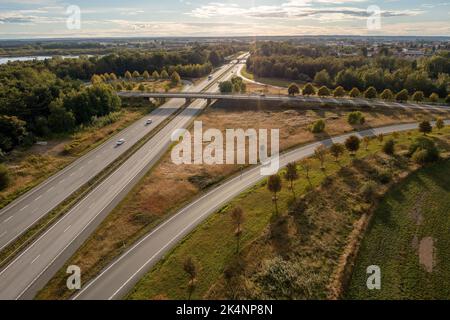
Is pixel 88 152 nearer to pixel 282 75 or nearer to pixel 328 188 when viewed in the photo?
pixel 328 188

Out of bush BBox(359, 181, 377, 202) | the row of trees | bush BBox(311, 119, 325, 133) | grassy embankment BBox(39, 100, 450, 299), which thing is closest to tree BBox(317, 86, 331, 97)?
the row of trees

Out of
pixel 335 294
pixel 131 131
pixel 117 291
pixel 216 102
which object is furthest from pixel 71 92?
pixel 335 294

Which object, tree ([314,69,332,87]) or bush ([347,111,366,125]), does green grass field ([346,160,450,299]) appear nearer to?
bush ([347,111,366,125])

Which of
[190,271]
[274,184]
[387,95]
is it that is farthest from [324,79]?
[190,271]

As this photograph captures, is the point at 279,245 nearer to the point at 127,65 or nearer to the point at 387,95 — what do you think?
the point at 387,95

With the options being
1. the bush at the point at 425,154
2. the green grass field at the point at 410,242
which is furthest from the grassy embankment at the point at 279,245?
the bush at the point at 425,154

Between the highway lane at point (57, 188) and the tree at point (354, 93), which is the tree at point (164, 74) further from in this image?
the tree at point (354, 93)

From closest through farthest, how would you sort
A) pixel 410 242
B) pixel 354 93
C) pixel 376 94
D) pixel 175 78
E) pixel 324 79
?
pixel 410 242, pixel 376 94, pixel 354 93, pixel 324 79, pixel 175 78
